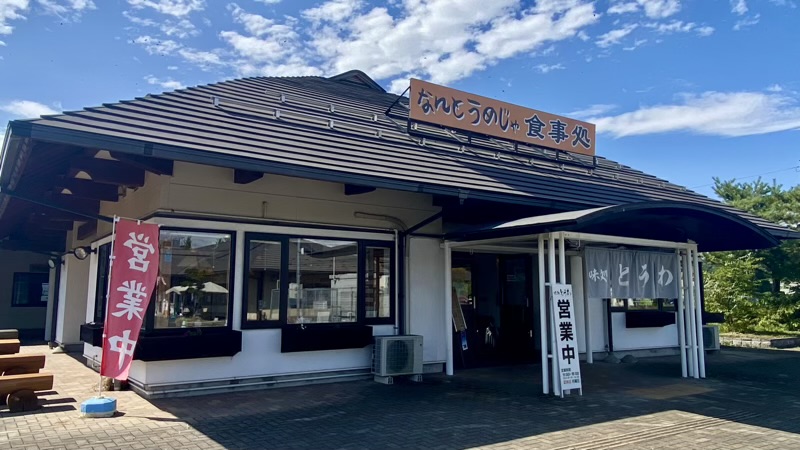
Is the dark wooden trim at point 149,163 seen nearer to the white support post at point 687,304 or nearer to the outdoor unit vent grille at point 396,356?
the outdoor unit vent grille at point 396,356

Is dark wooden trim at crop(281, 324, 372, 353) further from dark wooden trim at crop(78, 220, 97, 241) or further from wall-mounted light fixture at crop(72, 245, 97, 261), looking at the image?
wall-mounted light fixture at crop(72, 245, 97, 261)

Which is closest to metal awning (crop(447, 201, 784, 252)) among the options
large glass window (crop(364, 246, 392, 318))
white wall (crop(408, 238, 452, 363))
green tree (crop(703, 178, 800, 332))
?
white wall (crop(408, 238, 452, 363))

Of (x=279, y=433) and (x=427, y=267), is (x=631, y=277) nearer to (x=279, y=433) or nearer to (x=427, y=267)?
(x=427, y=267)

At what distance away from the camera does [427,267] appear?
946 centimetres

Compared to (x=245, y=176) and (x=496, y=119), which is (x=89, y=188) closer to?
(x=245, y=176)

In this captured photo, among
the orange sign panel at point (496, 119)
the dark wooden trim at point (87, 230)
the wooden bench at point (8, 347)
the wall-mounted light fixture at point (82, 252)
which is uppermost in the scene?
the orange sign panel at point (496, 119)

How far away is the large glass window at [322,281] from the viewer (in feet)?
27.0

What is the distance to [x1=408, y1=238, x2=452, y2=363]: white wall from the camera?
9.27 meters

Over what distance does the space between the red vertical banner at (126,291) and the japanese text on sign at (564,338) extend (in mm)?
4962

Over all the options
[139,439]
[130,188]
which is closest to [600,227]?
[139,439]

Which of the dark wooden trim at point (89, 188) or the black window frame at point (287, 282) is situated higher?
the dark wooden trim at point (89, 188)

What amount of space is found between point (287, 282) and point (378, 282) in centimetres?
154

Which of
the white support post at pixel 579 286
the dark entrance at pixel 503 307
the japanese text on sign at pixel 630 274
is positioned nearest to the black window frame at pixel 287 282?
the dark entrance at pixel 503 307

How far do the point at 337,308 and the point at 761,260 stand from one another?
53.0ft
